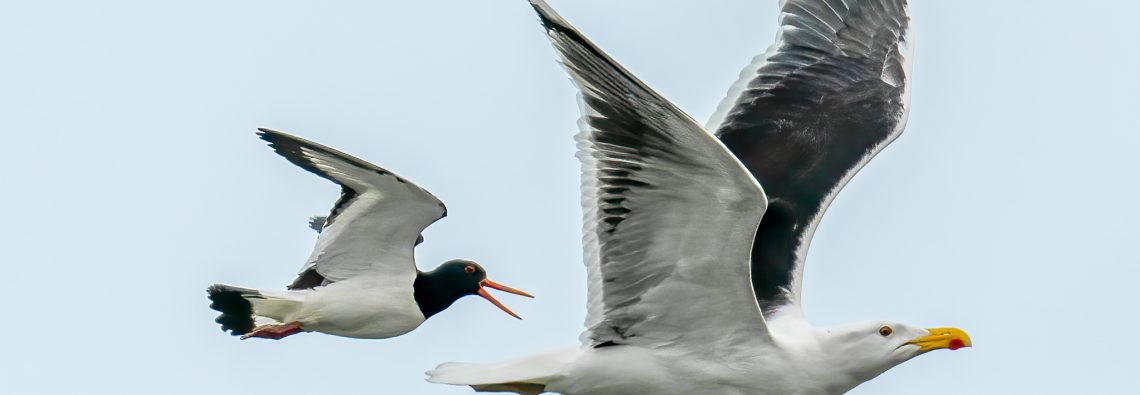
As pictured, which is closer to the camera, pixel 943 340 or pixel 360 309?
pixel 943 340

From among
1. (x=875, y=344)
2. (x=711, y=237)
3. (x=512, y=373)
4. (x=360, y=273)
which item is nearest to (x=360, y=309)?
(x=360, y=273)

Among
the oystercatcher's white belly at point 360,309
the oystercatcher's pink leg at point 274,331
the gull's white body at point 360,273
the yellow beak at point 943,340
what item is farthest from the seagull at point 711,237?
the oystercatcher's pink leg at point 274,331

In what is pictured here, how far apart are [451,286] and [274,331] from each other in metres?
1.35

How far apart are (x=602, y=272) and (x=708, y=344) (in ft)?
2.33

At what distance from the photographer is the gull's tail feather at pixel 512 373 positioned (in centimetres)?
873

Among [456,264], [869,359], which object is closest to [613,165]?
[869,359]

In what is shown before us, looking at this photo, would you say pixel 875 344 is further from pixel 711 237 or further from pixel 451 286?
pixel 451 286

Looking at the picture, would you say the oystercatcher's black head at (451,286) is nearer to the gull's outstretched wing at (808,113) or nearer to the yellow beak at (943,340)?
the gull's outstretched wing at (808,113)

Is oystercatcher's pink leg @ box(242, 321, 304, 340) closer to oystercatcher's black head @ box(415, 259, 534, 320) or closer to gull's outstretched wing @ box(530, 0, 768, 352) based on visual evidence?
oystercatcher's black head @ box(415, 259, 534, 320)

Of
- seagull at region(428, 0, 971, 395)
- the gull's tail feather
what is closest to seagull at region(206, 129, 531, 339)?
seagull at region(428, 0, 971, 395)

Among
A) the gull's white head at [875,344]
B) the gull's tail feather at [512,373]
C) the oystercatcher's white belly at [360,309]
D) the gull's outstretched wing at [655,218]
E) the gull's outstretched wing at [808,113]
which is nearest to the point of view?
the gull's outstretched wing at [655,218]

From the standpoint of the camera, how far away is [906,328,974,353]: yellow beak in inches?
357

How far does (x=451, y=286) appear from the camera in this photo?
42.1ft

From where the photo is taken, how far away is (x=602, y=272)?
335 inches
